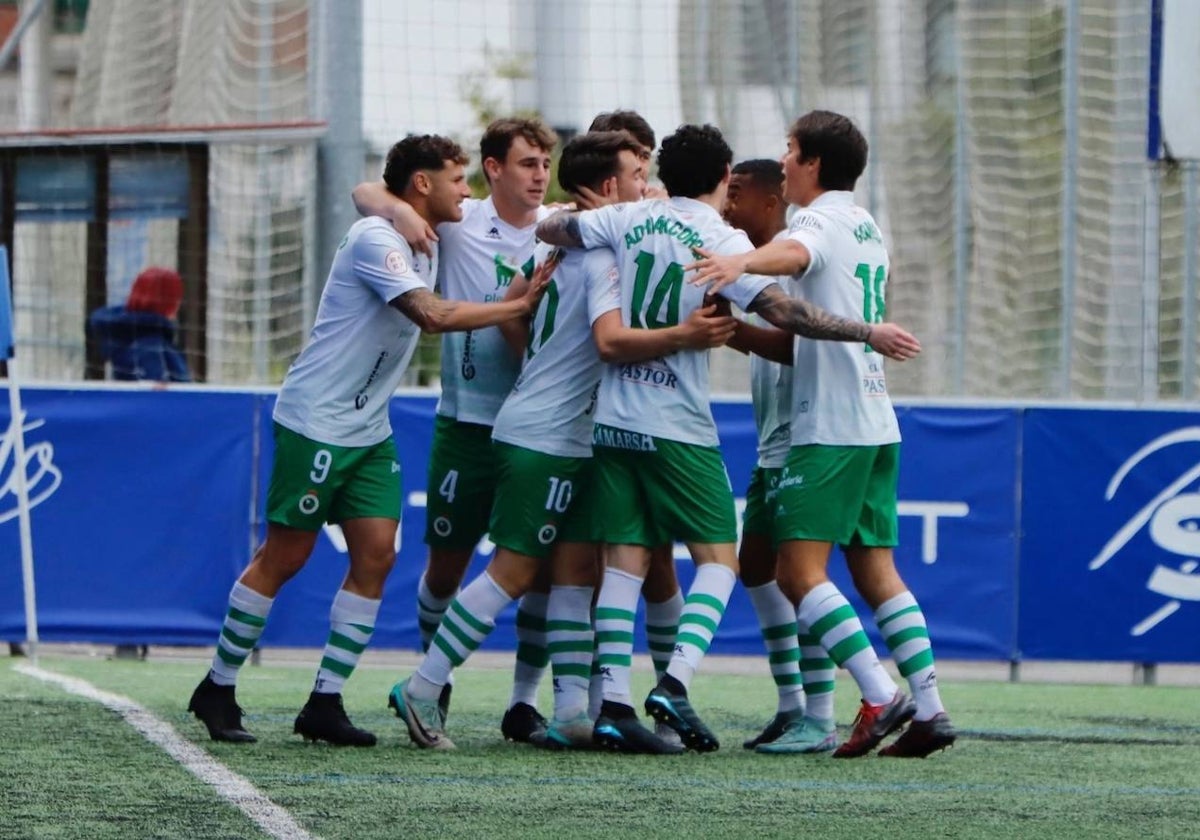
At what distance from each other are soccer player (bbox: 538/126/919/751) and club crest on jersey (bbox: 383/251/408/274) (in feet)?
1.50

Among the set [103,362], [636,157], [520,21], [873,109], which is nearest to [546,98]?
[520,21]

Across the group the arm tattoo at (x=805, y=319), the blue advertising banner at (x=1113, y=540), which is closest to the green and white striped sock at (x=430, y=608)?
the arm tattoo at (x=805, y=319)

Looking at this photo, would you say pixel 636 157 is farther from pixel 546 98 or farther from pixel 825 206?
pixel 546 98

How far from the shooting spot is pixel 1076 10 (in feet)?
41.0

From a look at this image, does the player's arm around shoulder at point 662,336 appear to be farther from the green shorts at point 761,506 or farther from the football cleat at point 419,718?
the football cleat at point 419,718

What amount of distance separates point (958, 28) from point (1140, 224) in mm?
1967

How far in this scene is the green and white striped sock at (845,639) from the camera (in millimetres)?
6539

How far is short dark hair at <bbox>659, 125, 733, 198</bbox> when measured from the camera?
672 cm

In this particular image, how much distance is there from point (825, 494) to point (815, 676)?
32.5 inches

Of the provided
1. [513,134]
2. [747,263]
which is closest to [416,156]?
[513,134]

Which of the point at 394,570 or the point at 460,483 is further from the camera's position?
the point at 394,570

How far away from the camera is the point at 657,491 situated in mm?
6715

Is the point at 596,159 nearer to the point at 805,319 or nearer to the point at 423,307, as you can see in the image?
the point at 423,307

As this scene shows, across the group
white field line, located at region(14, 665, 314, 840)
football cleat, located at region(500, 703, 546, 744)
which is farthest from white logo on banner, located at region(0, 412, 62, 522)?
football cleat, located at region(500, 703, 546, 744)
